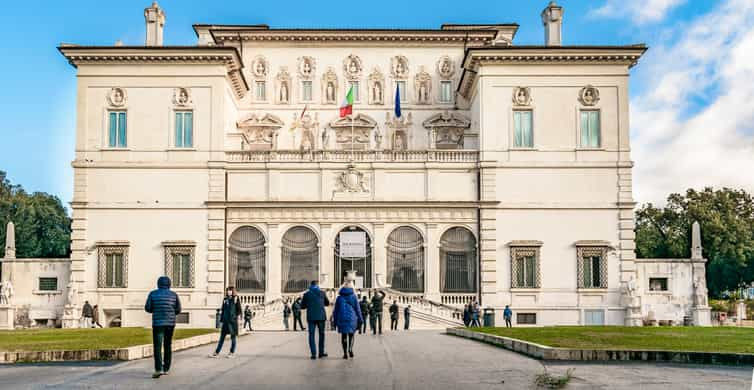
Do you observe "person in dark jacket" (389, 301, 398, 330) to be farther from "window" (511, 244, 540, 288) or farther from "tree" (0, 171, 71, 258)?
"tree" (0, 171, 71, 258)

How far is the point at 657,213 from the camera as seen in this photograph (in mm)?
76875

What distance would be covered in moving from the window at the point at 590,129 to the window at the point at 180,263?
2260 cm

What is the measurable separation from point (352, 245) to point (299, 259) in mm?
3048

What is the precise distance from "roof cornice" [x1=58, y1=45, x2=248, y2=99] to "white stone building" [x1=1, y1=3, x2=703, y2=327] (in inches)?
3.4

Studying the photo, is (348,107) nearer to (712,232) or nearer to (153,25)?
(153,25)

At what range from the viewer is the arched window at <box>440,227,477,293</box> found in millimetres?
49969

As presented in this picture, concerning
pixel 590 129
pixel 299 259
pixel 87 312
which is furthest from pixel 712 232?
pixel 87 312

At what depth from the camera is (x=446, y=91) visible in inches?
2290

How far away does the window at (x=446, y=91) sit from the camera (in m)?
58.1

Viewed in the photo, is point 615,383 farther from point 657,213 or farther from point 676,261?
point 657,213

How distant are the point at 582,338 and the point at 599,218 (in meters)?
24.6

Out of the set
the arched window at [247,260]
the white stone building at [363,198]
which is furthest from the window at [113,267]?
the arched window at [247,260]

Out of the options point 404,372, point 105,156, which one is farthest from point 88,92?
point 404,372

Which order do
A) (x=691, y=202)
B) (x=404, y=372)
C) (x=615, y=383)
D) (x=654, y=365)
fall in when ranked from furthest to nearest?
(x=691, y=202), (x=654, y=365), (x=404, y=372), (x=615, y=383)
